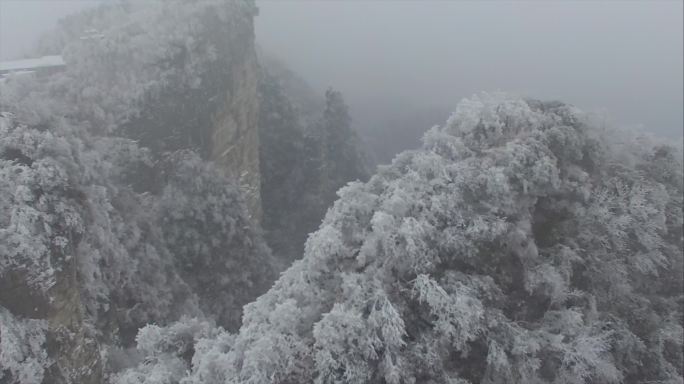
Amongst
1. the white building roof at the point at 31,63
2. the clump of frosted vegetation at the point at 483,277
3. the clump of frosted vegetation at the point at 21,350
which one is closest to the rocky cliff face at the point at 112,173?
the clump of frosted vegetation at the point at 21,350

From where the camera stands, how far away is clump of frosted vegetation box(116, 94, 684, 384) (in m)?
9.89

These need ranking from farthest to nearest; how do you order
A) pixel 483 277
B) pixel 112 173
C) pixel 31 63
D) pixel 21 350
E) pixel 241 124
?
pixel 241 124, pixel 31 63, pixel 112 173, pixel 483 277, pixel 21 350

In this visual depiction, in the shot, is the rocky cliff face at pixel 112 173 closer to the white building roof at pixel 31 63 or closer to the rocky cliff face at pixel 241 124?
the rocky cliff face at pixel 241 124

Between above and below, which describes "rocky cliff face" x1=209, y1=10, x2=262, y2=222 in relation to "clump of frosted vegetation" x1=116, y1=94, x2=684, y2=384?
below

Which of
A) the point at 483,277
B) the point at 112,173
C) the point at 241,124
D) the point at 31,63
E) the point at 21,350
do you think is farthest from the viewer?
the point at 241,124

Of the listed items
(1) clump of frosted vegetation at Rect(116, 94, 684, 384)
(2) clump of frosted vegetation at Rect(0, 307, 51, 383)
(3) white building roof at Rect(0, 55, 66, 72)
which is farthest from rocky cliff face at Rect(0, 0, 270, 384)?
(1) clump of frosted vegetation at Rect(116, 94, 684, 384)

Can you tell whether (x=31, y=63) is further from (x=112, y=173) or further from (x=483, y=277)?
(x=483, y=277)

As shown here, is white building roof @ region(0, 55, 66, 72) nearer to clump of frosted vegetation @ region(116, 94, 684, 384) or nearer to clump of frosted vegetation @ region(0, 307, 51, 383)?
clump of frosted vegetation @ region(0, 307, 51, 383)

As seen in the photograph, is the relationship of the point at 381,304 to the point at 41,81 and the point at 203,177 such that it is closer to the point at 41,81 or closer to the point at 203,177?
the point at 203,177

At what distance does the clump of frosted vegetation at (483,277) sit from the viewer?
9.89 metres

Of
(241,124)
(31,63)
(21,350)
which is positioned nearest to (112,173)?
(31,63)

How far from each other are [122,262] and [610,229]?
51.6 ft

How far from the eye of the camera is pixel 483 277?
1133 cm

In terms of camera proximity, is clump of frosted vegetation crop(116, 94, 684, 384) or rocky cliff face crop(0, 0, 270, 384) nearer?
clump of frosted vegetation crop(116, 94, 684, 384)
